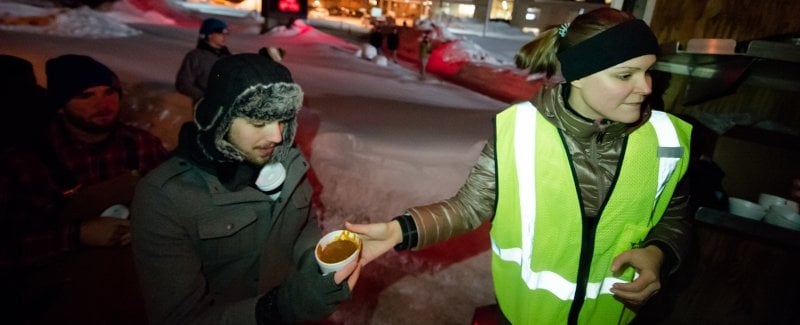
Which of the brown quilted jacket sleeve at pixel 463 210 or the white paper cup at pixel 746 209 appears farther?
the white paper cup at pixel 746 209

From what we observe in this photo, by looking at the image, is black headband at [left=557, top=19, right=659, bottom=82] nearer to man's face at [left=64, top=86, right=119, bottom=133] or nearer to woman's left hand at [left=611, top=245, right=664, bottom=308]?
woman's left hand at [left=611, top=245, right=664, bottom=308]

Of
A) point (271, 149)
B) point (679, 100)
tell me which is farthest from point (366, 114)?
point (271, 149)

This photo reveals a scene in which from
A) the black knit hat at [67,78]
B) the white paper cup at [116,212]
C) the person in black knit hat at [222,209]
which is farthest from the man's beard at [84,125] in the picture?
the person in black knit hat at [222,209]

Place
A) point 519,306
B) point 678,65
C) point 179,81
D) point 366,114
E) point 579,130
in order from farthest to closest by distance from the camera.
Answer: point 366,114, point 179,81, point 678,65, point 519,306, point 579,130

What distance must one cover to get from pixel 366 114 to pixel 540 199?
6416 millimetres

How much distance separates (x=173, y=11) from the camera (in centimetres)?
2362

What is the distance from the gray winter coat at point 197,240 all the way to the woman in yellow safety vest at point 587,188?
0.49 meters

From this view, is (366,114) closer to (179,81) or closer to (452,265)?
(179,81)

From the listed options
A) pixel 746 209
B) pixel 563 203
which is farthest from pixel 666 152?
pixel 746 209

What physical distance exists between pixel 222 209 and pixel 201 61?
15.8ft

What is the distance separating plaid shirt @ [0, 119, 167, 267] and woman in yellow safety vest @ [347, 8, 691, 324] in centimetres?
166

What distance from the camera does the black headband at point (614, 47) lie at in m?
1.56

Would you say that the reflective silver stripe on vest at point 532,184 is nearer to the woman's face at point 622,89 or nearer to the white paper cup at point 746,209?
the woman's face at point 622,89

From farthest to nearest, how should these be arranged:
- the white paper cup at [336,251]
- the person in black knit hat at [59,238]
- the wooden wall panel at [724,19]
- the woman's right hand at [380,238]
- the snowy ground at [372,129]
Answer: the snowy ground at [372,129], the wooden wall panel at [724,19], the person in black knit hat at [59,238], the woman's right hand at [380,238], the white paper cup at [336,251]
